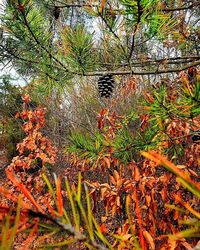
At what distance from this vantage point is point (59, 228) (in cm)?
37

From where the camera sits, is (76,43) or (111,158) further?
(111,158)

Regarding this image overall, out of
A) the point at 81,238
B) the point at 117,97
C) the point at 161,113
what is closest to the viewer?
the point at 81,238

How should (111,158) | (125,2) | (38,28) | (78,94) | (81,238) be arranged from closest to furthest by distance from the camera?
(81,238)
(125,2)
(38,28)
(111,158)
(78,94)

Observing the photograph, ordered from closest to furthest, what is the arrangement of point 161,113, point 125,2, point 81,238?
1. point 81,238
2. point 125,2
3. point 161,113

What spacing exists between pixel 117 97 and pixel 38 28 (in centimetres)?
454

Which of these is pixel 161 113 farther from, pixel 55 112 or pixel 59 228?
pixel 55 112

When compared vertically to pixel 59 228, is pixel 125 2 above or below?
above

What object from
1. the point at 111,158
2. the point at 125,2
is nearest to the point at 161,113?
the point at 125,2

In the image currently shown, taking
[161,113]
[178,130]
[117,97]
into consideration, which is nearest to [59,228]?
[161,113]

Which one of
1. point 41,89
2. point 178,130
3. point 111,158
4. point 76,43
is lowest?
point 111,158

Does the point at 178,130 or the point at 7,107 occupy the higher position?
the point at 7,107

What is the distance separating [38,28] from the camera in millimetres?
1814

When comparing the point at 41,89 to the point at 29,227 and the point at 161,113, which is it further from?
the point at 29,227

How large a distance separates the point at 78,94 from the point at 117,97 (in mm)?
1129
